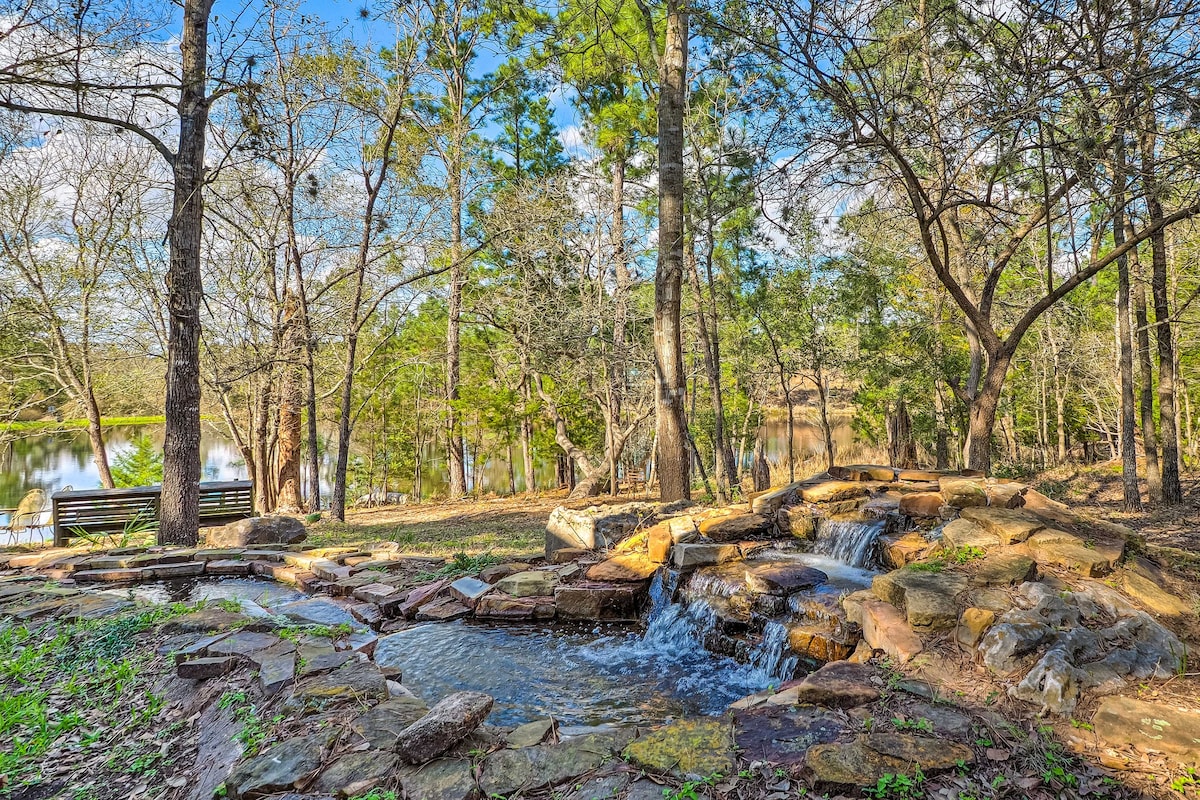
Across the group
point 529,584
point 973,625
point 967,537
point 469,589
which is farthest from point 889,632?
point 469,589

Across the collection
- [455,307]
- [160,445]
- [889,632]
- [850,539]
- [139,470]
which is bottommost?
[889,632]

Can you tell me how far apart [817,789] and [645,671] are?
182 centimetres

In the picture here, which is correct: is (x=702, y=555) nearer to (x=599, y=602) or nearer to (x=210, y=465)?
(x=599, y=602)

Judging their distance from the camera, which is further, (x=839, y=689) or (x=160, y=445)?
(x=160, y=445)

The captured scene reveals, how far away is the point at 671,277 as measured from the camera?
646 centimetres

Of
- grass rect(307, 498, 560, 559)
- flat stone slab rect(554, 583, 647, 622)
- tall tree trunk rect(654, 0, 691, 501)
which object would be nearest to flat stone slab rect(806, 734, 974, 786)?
flat stone slab rect(554, 583, 647, 622)

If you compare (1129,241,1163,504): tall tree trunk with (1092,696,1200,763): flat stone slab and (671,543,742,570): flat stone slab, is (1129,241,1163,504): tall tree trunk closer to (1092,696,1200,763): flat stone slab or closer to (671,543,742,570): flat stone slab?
(671,543,742,570): flat stone slab

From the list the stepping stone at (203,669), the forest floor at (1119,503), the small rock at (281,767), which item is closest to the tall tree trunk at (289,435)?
the stepping stone at (203,669)

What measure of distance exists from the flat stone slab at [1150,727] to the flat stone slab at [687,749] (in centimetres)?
137

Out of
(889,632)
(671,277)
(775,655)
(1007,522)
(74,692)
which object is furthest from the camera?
(671,277)

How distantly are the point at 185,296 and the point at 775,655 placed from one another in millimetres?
6752

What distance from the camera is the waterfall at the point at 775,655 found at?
3.35 metres

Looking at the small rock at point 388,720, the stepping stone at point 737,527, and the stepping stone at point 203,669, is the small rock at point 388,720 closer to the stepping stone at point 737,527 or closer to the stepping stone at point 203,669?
the stepping stone at point 203,669

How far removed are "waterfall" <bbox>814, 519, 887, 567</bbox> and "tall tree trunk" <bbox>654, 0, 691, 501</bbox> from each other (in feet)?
5.91
